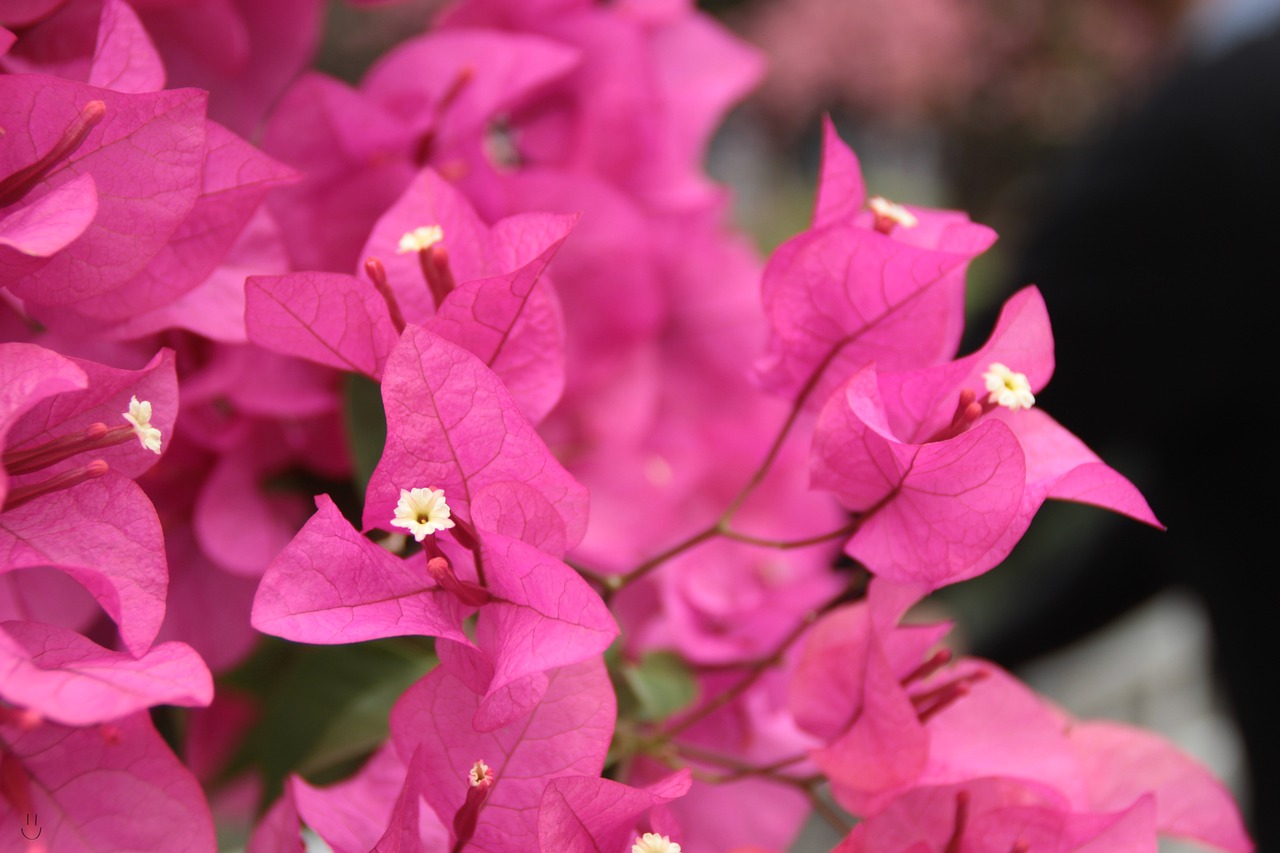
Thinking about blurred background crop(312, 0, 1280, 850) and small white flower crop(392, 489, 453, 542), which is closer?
small white flower crop(392, 489, 453, 542)

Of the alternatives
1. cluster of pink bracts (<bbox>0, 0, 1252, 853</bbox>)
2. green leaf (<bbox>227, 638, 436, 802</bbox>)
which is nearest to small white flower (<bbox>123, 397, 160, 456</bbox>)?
cluster of pink bracts (<bbox>0, 0, 1252, 853</bbox>)

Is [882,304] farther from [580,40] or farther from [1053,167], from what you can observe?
[1053,167]

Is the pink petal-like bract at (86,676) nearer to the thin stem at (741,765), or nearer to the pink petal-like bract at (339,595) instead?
the pink petal-like bract at (339,595)

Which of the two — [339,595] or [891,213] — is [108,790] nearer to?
[339,595]

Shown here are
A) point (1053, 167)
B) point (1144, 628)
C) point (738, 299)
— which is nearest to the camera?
point (738, 299)

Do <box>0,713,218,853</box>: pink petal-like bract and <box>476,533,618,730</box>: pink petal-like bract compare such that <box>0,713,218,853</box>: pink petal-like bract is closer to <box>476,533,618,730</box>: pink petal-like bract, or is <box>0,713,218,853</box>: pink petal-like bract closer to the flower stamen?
<box>476,533,618,730</box>: pink petal-like bract

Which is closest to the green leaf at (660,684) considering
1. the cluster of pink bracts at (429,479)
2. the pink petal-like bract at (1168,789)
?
the cluster of pink bracts at (429,479)

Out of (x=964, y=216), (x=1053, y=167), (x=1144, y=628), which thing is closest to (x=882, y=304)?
(x=964, y=216)
